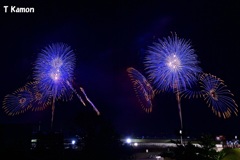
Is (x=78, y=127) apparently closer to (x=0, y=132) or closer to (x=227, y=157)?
(x=227, y=157)

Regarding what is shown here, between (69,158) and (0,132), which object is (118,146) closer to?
(69,158)

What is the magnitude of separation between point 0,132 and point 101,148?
24532mm

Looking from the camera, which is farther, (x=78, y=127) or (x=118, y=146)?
(x=78, y=127)

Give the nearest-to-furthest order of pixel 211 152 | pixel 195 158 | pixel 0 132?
pixel 195 158
pixel 211 152
pixel 0 132

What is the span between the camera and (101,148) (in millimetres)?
25422

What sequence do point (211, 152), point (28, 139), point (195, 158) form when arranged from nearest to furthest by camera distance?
point (195, 158), point (211, 152), point (28, 139)

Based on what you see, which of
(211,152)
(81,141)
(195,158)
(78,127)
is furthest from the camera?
(78,127)

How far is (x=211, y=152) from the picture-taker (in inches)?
892

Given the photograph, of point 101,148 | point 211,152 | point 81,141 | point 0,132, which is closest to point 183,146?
point 211,152

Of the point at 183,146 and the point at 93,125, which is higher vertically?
the point at 93,125

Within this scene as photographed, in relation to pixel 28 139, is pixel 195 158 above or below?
below

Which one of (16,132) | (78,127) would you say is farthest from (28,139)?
(78,127)

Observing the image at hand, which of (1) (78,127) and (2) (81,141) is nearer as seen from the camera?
(2) (81,141)

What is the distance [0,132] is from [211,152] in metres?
32.8
